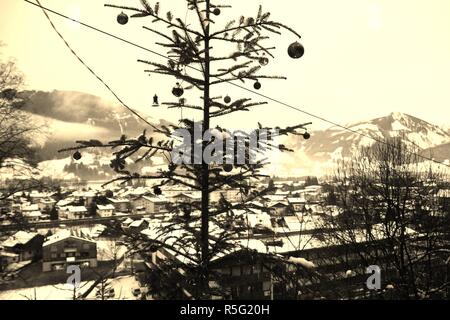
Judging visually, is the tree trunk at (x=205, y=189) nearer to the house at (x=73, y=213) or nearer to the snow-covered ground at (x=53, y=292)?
the snow-covered ground at (x=53, y=292)

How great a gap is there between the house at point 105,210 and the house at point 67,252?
23297 mm

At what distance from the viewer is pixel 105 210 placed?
185 feet

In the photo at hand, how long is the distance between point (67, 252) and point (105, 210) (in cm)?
2489

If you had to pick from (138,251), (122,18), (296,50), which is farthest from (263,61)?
(138,251)

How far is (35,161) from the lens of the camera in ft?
29.0

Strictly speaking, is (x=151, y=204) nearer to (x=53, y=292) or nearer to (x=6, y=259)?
(x=6, y=259)

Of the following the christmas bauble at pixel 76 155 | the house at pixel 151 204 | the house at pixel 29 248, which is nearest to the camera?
the christmas bauble at pixel 76 155

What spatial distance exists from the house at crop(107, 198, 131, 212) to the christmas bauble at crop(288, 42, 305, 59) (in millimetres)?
59270

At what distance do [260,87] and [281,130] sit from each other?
812mm

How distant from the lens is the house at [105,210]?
56.1m

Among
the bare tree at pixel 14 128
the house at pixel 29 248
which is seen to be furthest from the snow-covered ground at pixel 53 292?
the bare tree at pixel 14 128

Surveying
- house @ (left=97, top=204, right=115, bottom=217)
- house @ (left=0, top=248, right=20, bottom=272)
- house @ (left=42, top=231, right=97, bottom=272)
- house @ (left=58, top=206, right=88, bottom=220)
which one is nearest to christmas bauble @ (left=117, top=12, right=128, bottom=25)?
house @ (left=0, top=248, right=20, bottom=272)

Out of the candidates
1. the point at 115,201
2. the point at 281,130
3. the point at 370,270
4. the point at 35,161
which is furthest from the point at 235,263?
the point at 115,201
